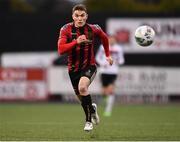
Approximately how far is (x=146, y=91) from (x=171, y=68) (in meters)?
1.38

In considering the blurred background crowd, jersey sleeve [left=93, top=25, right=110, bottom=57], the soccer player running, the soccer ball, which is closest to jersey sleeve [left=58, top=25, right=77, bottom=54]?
the soccer player running

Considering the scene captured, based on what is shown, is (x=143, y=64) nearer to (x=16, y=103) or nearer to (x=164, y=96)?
(x=164, y=96)

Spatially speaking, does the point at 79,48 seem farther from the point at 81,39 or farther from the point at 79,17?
the point at 81,39

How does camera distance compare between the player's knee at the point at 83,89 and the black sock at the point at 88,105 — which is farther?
the black sock at the point at 88,105

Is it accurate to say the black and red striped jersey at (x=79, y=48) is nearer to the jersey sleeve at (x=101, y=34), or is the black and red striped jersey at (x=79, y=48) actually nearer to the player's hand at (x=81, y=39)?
the jersey sleeve at (x=101, y=34)

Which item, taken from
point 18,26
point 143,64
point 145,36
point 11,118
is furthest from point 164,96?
point 145,36

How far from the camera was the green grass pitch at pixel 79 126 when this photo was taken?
12641 millimetres

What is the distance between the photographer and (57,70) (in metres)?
27.2

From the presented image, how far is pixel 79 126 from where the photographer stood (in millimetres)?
15531

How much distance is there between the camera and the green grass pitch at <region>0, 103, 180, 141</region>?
12.6 m

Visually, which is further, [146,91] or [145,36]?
[146,91]

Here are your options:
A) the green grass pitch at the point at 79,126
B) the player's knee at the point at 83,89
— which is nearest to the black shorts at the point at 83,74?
the player's knee at the point at 83,89

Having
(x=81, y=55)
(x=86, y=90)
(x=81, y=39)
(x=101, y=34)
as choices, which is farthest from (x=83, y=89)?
(x=101, y=34)

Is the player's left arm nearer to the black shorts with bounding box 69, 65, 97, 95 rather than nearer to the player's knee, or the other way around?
the black shorts with bounding box 69, 65, 97, 95
